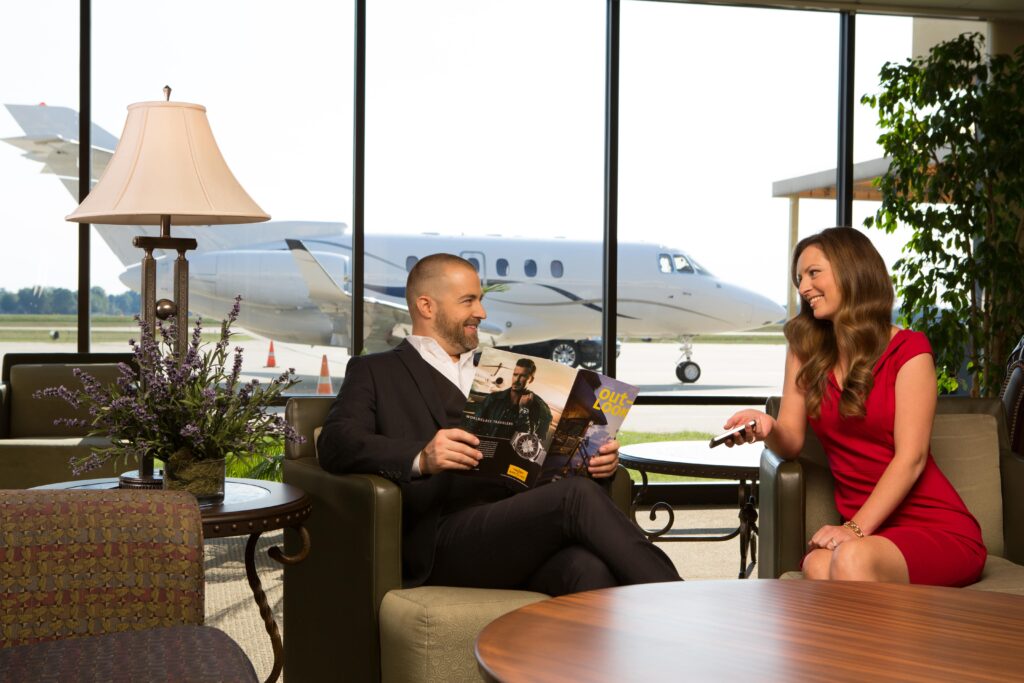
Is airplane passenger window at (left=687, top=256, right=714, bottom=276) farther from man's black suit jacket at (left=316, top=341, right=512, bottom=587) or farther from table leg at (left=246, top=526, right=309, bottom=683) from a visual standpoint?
table leg at (left=246, top=526, right=309, bottom=683)

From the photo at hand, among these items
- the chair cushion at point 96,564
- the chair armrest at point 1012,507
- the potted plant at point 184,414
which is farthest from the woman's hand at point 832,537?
the chair cushion at point 96,564

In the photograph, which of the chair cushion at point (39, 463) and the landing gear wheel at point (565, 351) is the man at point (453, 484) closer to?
the chair cushion at point (39, 463)

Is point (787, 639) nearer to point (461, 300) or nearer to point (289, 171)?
point (461, 300)

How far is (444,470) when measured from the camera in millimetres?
2396

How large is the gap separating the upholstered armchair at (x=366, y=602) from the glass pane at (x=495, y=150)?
304 centimetres

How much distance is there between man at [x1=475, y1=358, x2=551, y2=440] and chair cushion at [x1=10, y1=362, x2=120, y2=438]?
3.06m

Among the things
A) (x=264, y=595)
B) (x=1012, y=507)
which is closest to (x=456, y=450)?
(x=264, y=595)

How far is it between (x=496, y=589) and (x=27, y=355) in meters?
3.53

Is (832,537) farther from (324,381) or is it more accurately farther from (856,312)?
(324,381)

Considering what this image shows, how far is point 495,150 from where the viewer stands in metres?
5.72

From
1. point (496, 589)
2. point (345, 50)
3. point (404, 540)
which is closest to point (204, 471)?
point (404, 540)

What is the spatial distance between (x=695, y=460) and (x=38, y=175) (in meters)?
3.65

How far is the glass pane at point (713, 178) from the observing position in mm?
5867

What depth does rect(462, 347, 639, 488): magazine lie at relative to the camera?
2328 millimetres
